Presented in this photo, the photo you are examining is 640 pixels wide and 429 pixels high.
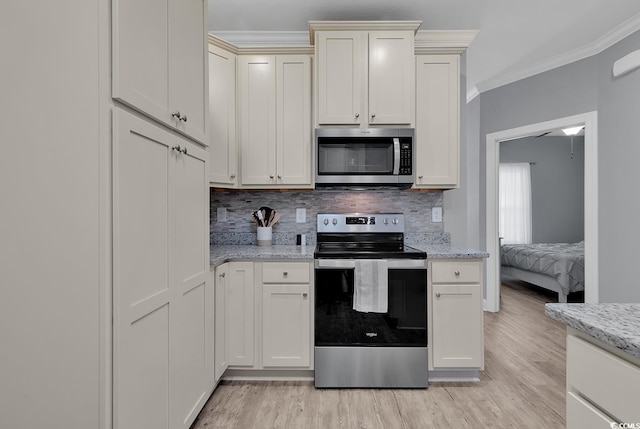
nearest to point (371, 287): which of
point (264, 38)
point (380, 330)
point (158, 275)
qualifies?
point (380, 330)

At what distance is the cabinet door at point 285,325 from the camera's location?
7.25 feet

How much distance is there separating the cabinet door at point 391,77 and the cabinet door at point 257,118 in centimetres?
76

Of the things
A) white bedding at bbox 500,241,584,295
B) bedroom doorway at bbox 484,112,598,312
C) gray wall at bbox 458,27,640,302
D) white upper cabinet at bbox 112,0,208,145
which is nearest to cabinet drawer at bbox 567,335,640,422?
white upper cabinet at bbox 112,0,208,145

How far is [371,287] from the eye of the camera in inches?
84.3

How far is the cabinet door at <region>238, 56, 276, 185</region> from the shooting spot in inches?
97.7

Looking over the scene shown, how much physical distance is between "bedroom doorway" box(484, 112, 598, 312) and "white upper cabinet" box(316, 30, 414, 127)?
190cm

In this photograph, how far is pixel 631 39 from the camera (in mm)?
2678

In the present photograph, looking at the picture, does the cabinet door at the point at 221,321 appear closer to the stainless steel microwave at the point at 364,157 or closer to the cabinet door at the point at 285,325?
the cabinet door at the point at 285,325

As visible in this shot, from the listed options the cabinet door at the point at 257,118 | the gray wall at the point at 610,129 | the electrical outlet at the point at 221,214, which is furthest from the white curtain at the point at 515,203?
the electrical outlet at the point at 221,214

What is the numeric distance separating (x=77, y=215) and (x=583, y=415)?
147cm

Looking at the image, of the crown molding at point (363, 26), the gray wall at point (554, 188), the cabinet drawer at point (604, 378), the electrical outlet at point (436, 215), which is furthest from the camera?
the gray wall at point (554, 188)

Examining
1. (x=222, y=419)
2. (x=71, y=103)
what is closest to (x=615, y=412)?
(x=71, y=103)

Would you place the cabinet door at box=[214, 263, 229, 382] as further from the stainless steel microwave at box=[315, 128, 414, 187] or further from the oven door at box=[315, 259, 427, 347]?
the stainless steel microwave at box=[315, 128, 414, 187]

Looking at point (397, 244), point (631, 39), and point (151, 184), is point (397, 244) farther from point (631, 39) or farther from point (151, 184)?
point (631, 39)
